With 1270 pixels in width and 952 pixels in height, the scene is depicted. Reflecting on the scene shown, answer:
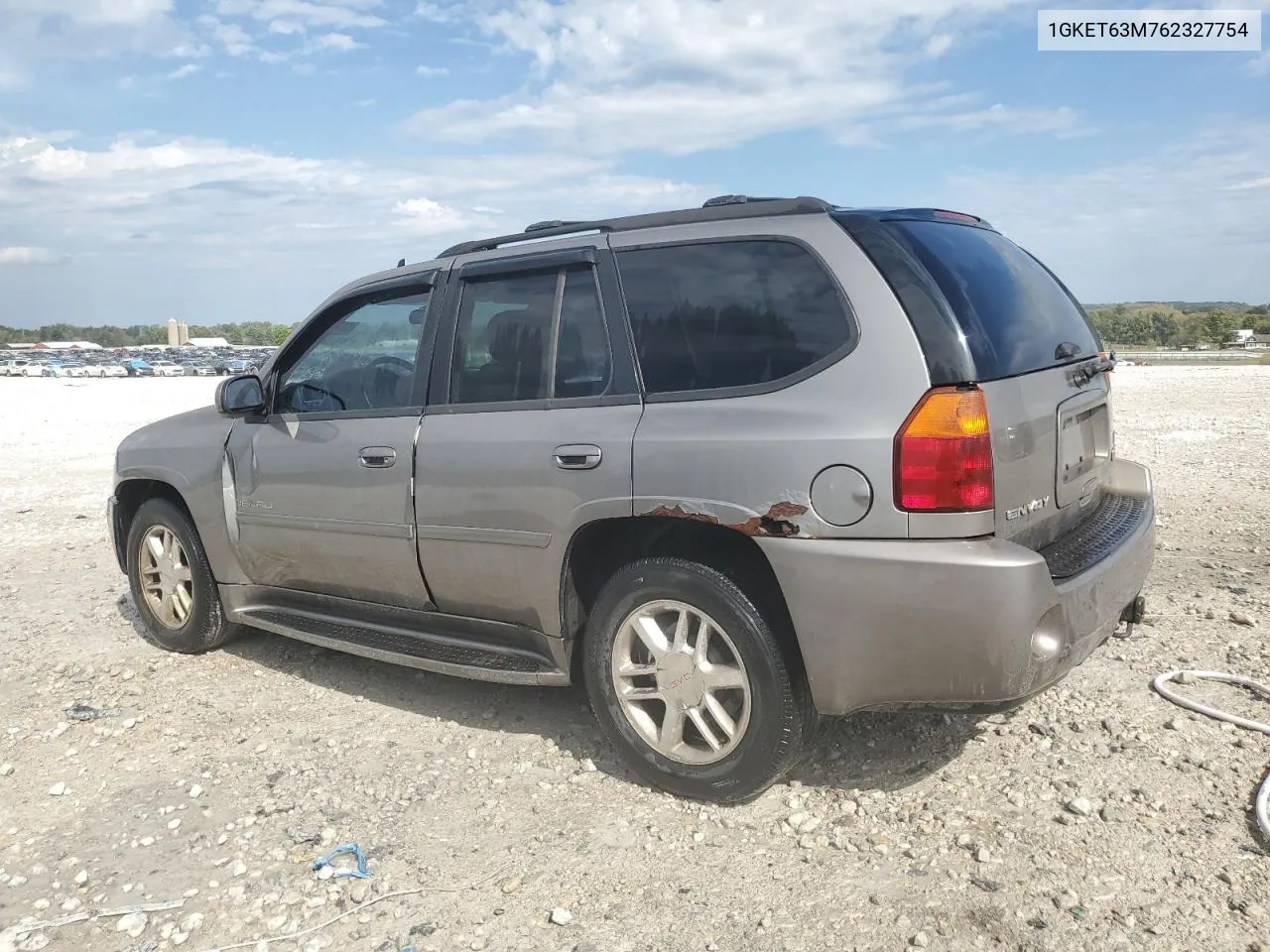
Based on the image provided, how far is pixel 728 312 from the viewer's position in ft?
11.1

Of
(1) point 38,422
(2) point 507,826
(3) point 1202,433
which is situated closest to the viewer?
(2) point 507,826

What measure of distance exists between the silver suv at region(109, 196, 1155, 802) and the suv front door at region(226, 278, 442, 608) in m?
0.02

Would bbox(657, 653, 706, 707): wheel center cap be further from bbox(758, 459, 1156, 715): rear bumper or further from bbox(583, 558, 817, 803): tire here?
bbox(758, 459, 1156, 715): rear bumper

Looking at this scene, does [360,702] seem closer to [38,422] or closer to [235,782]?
[235,782]

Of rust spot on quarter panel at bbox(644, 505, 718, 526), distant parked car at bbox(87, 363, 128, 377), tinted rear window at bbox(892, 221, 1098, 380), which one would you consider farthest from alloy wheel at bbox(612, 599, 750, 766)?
distant parked car at bbox(87, 363, 128, 377)

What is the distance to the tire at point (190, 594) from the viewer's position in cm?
513

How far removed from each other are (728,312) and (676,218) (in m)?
0.49

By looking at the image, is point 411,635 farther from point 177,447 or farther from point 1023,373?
point 1023,373

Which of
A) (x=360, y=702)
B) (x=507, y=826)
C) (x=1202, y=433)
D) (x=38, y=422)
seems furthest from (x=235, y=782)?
(x=38, y=422)

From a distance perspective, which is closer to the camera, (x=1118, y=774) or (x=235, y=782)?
(x=1118, y=774)

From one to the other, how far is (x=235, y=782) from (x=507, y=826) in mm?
1139

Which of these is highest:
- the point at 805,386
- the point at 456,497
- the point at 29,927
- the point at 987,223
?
the point at 987,223

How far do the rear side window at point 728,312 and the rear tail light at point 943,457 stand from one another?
368 mm

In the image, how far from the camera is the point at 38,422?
21172mm
